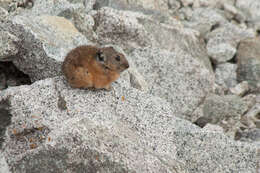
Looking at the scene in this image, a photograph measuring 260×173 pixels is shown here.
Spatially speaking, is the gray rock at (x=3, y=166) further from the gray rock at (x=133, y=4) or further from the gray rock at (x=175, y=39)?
the gray rock at (x=133, y=4)

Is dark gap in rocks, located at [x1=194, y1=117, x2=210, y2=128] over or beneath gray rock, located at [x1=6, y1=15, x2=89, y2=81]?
beneath

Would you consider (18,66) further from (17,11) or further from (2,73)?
(17,11)

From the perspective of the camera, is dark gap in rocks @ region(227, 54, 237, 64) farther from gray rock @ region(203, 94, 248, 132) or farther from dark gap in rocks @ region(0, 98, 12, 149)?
dark gap in rocks @ region(0, 98, 12, 149)

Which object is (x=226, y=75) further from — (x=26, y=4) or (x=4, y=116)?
(x=4, y=116)

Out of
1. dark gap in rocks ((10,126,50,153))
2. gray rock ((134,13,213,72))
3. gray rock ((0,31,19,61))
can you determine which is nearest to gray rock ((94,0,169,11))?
gray rock ((134,13,213,72))

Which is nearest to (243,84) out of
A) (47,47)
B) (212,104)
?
(212,104)
